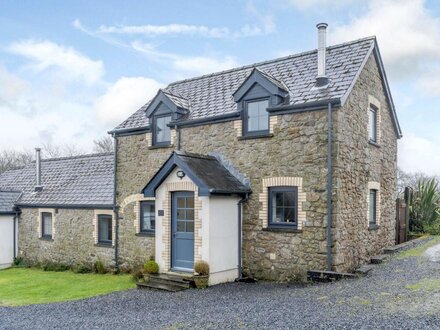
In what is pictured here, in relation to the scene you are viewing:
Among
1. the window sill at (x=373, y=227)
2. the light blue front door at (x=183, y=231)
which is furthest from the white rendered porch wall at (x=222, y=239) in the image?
the window sill at (x=373, y=227)

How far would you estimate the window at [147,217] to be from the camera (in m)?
15.8

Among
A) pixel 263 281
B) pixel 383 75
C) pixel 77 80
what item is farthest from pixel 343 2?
pixel 77 80

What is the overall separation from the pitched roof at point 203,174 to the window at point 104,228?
16.5 ft

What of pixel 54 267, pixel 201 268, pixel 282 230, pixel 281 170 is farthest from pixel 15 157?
pixel 282 230

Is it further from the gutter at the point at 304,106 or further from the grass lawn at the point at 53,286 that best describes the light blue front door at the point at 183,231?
the gutter at the point at 304,106

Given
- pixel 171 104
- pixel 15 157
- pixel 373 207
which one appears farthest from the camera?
pixel 15 157

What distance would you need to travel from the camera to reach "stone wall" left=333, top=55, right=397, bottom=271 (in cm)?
1198

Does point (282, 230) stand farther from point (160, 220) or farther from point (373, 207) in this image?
point (373, 207)

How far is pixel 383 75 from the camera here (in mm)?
15414

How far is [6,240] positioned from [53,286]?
7.49 m

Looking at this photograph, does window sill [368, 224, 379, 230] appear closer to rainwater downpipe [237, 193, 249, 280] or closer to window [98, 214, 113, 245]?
rainwater downpipe [237, 193, 249, 280]

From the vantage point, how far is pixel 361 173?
13547 mm

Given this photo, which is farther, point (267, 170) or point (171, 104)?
point (171, 104)

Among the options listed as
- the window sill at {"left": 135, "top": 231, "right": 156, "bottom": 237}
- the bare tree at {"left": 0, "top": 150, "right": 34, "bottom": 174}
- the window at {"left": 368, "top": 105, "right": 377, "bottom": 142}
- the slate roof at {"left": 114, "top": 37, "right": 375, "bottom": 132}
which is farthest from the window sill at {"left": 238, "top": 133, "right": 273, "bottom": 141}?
the bare tree at {"left": 0, "top": 150, "right": 34, "bottom": 174}
